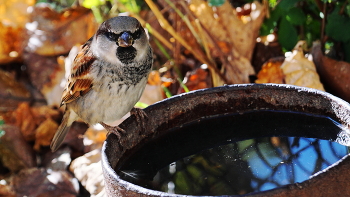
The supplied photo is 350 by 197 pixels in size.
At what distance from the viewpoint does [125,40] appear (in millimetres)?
2080

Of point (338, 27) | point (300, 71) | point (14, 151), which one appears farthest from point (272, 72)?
point (14, 151)

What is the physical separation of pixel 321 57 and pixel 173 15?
1091 mm

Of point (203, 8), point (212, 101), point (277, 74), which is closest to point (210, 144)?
point (212, 101)

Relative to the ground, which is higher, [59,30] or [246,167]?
[246,167]

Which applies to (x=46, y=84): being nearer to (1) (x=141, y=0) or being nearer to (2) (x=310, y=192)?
(1) (x=141, y=0)

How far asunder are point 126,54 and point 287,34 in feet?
4.39

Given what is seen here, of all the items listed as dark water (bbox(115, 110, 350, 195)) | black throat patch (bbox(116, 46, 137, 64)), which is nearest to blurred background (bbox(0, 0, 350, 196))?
black throat patch (bbox(116, 46, 137, 64))

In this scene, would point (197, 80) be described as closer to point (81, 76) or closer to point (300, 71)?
point (300, 71)

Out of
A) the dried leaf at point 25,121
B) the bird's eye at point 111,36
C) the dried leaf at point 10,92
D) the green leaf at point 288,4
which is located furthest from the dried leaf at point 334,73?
the dried leaf at point 10,92

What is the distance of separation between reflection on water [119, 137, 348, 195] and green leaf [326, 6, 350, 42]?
1.11 metres

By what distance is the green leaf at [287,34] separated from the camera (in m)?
3.11

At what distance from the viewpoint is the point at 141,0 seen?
3.89 metres

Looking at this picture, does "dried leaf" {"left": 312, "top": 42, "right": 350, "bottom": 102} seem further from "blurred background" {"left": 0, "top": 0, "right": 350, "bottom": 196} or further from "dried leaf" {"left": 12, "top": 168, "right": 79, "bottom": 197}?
"dried leaf" {"left": 12, "top": 168, "right": 79, "bottom": 197}

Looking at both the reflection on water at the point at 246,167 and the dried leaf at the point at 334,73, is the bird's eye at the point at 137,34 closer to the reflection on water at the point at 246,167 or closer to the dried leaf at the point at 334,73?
the reflection on water at the point at 246,167
